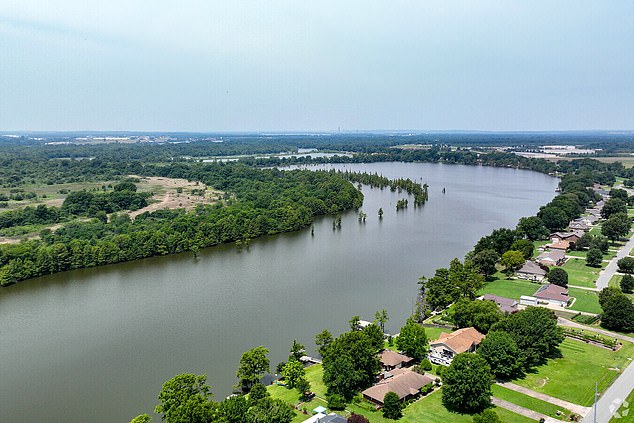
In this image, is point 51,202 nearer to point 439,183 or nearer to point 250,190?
point 250,190

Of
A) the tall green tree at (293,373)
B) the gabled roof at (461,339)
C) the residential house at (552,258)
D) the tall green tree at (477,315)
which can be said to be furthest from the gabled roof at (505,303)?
the tall green tree at (293,373)

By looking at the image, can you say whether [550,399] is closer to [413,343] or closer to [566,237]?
[413,343]

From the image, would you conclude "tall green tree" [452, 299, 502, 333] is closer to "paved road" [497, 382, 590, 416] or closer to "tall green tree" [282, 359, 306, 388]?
"paved road" [497, 382, 590, 416]

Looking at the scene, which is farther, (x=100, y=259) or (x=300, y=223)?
(x=300, y=223)

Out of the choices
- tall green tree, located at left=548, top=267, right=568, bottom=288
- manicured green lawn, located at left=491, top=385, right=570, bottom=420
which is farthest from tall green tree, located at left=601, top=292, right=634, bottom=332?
manicured green lawn, located at left=491, top=385, right=570, bottom=420

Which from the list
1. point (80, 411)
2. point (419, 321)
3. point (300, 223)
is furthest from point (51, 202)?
point (419, 321)
